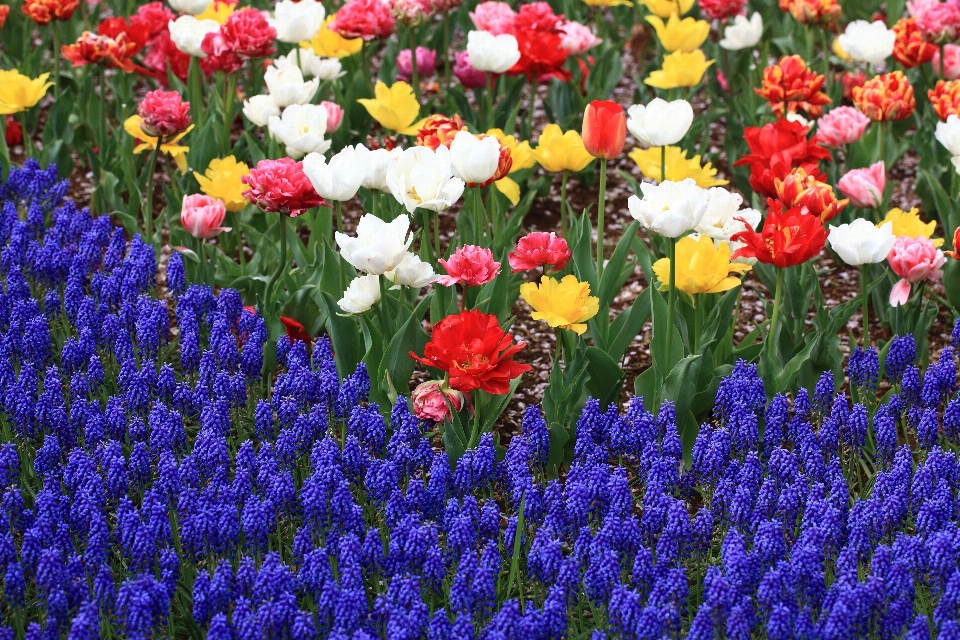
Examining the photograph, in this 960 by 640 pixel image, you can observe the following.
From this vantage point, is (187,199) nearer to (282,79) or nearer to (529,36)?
(282,79)

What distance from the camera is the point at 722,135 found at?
6.24m

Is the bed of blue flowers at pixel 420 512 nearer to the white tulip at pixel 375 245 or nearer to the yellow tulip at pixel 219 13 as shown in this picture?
the white tulip at pixel 375 245

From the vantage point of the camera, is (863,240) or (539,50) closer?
(863,240)

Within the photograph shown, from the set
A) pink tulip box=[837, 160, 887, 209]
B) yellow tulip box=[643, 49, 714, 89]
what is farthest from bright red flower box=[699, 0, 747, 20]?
pink tulip box=[837, 160, 887, 209]

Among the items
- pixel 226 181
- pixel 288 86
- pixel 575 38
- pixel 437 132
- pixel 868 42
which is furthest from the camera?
pixel 575 38

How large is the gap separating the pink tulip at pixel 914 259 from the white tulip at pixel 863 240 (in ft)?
0.60

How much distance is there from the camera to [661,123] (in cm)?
361

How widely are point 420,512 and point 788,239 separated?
1.17m

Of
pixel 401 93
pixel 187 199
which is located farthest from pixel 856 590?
pixel 401 93

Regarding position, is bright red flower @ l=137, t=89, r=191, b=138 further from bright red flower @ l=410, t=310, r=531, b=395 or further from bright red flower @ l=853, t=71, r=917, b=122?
bright red flower @ l=853, t=71, r=917, b=122

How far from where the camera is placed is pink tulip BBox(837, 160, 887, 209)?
13.4ft

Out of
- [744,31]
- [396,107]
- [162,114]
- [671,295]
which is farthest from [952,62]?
[162,114]

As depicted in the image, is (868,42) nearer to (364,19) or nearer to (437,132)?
(364,19)

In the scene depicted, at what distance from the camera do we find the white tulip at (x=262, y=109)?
14.1 feet
